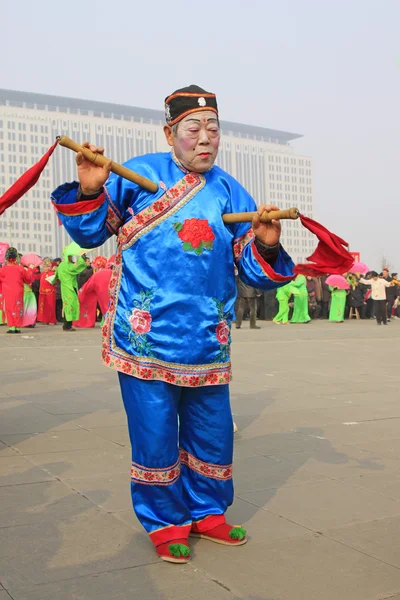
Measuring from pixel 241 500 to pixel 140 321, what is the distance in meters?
1.28

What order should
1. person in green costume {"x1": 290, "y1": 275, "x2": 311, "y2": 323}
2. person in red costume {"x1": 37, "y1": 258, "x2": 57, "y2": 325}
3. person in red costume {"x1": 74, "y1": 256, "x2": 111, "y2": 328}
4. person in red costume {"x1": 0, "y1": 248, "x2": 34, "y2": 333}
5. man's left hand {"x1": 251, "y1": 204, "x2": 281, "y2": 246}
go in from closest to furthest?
man's left hand {"x1": 251, "y1": 204, "x2": 281, "y2": 246}, person in red costume {"x1": 74, "y1": 256, "x2": 111, "y2": 328}, person in red costume {"x1": 0, "y1": 248, "x2": 34, "y2": 333}, person in red costume {"x1": 37, "y1": 258, "x2": 57, "y2": 325}, person in green costume {"x1": 290, "y1": 275, "x2": 311, "y2": 323}

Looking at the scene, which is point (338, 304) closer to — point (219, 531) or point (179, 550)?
point (219, 531)

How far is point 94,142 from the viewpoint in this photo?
13225cm

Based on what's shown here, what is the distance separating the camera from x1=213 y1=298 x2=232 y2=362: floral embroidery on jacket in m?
3.60

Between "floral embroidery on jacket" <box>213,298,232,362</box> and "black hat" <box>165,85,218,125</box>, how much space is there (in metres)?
0.86

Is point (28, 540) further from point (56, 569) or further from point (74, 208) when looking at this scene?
point (74, 208)

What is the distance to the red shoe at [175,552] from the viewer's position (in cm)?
332

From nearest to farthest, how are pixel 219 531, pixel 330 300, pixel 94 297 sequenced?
pixel 219 531, pixel 94 297, pixel 330 300

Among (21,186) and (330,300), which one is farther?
(330,300)

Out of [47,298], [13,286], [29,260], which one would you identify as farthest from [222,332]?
[29,260]

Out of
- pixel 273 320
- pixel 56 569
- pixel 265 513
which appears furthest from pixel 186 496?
pixel 273 320

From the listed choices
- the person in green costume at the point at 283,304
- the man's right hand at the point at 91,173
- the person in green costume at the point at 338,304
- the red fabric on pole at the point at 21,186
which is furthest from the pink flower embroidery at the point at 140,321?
the person in green costume at the point at 338,304

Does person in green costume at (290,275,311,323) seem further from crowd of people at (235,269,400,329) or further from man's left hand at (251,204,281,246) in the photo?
man's left hand at (251,204,281,246)

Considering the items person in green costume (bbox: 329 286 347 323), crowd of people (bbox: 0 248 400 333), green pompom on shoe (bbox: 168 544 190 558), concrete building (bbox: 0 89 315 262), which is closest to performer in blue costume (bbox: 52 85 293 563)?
green pompom on shoe (bbox: 168 544 190 558)
